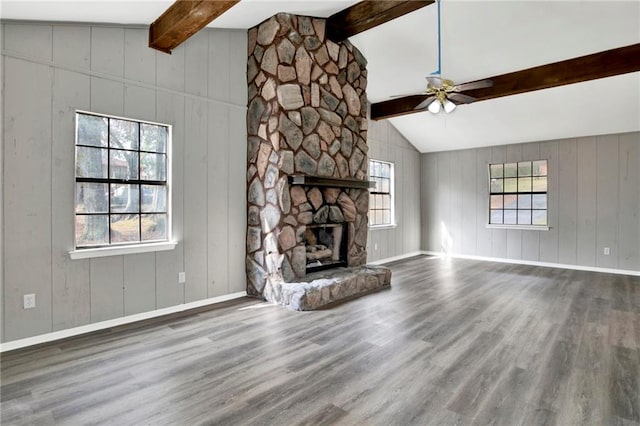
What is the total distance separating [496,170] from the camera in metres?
7.72

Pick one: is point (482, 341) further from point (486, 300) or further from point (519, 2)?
point (519, 2)

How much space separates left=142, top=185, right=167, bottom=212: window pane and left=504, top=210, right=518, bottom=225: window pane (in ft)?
22.5

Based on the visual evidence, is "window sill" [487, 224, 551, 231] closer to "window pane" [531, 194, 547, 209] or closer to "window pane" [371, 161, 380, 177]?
"window pane" [531, 194, 547, 209]

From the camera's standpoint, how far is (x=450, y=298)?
15.2ft

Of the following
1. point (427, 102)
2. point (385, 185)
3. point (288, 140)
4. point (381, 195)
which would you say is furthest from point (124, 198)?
point (385, 185)

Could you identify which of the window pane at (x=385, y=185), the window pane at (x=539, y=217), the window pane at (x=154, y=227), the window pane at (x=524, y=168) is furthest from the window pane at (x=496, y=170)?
the window pane at (x=154, y=227)

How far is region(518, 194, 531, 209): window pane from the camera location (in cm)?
729

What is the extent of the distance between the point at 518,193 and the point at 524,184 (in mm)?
216

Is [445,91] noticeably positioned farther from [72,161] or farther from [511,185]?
[511,185]

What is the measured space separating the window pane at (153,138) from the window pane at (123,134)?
0.23 feet

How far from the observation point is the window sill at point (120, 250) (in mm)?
3235

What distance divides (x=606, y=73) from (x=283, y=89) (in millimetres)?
4220

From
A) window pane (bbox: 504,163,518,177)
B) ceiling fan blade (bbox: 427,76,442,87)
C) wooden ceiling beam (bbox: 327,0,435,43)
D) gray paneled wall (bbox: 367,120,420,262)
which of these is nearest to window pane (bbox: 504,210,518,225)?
window pane (bbox: 504,163,518,177)

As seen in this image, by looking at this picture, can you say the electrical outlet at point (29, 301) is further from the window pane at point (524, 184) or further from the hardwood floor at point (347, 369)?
the window pane at point (524, 184)
